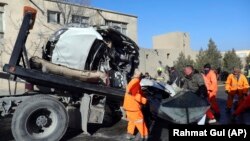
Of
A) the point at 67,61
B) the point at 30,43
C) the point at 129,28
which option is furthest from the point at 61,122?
the point at 129,28

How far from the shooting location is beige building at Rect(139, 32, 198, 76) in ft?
104

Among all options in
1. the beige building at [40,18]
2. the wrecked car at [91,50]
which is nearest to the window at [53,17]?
the beige building at [40,18]

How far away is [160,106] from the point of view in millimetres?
8188

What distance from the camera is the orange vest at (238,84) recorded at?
11.2 meters

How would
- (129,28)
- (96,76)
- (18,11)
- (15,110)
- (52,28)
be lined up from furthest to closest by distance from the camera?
(129,28) < (52,28) < (18,11) < (96,76) < (15,110)

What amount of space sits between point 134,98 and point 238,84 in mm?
5178

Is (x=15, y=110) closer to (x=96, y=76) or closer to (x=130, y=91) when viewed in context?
(x=96, y=76)

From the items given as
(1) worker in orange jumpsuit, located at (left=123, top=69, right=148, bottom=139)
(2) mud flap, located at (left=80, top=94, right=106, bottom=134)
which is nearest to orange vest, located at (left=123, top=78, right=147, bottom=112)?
(1) worker in orange jumpsuit, located at (left=123, top=69, right=148, bottom=139)

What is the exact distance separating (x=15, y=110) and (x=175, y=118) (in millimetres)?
3345

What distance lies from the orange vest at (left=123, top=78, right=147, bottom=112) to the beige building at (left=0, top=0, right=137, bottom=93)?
1247 centimetres

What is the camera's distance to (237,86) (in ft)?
37.2

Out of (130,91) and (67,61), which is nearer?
(130,91)

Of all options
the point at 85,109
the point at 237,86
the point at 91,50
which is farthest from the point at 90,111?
the point at 237,86

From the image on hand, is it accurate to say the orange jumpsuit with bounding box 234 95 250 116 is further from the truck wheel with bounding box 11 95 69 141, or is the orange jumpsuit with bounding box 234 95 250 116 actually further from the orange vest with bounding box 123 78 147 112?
the truck wheel with bounding box 11 95 69 141
